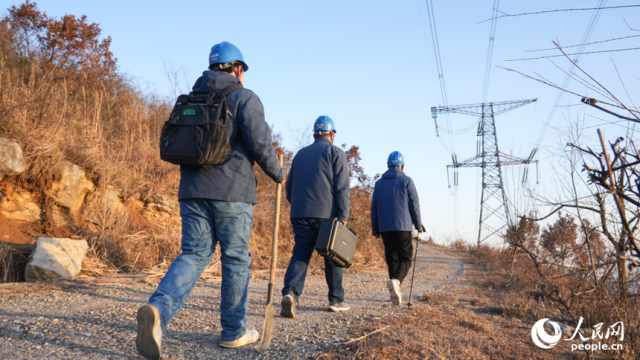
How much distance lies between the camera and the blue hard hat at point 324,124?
219 inches

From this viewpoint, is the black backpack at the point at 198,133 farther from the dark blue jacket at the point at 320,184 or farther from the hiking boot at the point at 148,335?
the dark blue jacket at the point at 320,184

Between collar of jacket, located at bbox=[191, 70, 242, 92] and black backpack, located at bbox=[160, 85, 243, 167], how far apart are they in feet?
0.54

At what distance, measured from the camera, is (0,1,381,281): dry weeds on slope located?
7156 millimetres

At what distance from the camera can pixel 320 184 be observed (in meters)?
5.18

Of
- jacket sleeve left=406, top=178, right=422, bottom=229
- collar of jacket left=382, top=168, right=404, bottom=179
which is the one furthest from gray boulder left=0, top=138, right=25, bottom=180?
jacket sleeve left=406, top=178, right=422, bottom=229

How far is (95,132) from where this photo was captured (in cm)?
871

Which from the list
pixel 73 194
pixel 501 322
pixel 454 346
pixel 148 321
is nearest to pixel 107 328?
pixel 148 321

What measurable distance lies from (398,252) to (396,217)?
51cm

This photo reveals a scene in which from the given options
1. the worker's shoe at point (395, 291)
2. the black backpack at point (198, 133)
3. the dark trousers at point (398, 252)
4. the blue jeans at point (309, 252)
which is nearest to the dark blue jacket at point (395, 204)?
the dark trousers at point (398, 252)

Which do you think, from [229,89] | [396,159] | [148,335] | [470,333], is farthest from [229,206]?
[396,159]

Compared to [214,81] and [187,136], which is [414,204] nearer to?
[214,81]

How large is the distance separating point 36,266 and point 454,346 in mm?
5234

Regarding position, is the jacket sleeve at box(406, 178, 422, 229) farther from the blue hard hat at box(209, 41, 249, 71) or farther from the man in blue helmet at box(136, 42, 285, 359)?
the blue hard hat at box(209, 41, 249, 71)

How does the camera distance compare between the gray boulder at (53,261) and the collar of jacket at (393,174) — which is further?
the collar of jacket at (393,174)
